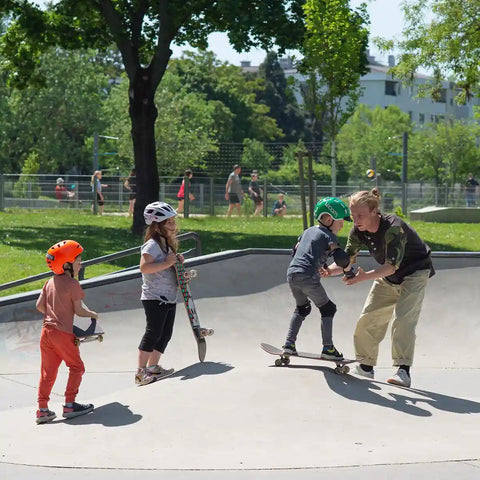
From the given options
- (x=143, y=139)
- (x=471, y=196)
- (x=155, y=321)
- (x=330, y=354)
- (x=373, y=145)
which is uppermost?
(x=373, y=145)

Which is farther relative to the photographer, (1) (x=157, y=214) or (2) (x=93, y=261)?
(2) (x=93, y=261)

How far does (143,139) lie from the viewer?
19.3 meters

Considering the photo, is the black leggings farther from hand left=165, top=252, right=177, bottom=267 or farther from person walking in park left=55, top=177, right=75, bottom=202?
person walking in park left=55, top=177, right=75, bottom=202

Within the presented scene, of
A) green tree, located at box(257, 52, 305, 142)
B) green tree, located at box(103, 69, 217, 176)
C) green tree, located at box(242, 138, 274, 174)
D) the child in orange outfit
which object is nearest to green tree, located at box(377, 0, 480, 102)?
the child in orange outfit

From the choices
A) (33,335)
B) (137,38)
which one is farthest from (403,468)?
(137,38)

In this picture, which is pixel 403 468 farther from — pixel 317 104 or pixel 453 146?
pixel 453 146

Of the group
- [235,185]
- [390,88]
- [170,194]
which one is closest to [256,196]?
[235,185]

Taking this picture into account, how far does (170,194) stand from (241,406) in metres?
23.3

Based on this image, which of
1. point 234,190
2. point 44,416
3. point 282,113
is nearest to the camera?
point 44,416

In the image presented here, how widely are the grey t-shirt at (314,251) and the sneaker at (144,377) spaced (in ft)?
4.74

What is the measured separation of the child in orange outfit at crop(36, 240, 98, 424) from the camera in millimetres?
6512

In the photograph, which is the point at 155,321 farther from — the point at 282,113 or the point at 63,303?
the point at 282,113

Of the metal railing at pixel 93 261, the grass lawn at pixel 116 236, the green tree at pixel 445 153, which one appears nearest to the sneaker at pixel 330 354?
the metal railing at pixel 93 261

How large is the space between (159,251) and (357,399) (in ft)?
6.60
